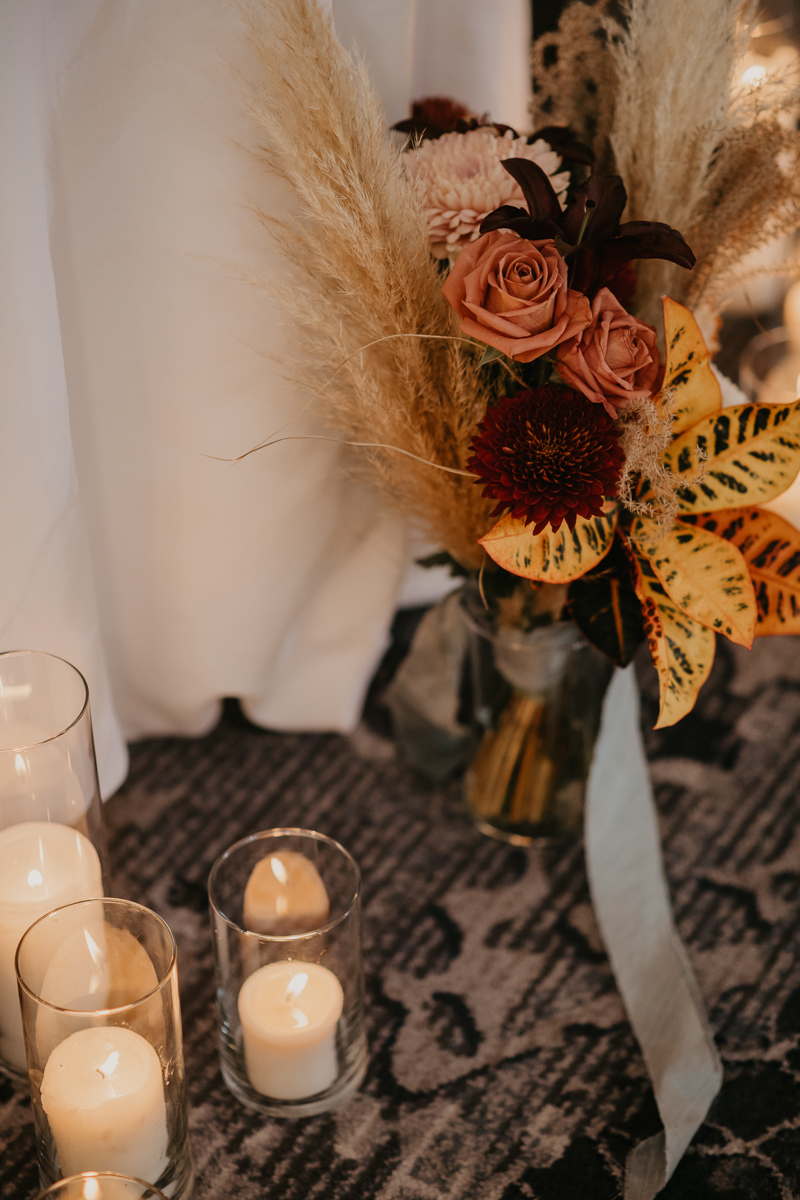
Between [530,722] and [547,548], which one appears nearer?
[547,548]

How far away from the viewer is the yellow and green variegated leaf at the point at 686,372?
534 millimetres

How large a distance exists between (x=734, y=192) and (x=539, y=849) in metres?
0.48

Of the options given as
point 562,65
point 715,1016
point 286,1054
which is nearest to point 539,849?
point 715,1016

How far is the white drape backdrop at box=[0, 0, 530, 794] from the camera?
0.55m

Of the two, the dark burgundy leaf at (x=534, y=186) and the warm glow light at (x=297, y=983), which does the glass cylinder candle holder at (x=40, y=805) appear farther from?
the dark burgundy leaf at (x=534, y=186)

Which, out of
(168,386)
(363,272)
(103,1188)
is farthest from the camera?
(168,386)

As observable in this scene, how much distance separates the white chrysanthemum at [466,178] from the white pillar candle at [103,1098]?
1.50ft

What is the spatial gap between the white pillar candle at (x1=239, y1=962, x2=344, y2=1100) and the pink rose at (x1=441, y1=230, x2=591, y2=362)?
1.17 ft

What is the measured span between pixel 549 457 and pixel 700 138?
0.72 feet

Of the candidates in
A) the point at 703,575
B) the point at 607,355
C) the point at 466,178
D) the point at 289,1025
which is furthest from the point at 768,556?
the point at 289,1025

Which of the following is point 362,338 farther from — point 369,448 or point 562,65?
point 562,65

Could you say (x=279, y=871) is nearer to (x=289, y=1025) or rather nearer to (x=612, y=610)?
(x=289, y=1025)

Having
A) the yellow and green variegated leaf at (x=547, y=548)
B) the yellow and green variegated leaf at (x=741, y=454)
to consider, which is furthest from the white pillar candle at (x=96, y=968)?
the yellow and green variegated leaf at (x=741, y=454)

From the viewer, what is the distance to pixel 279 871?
604 mm
